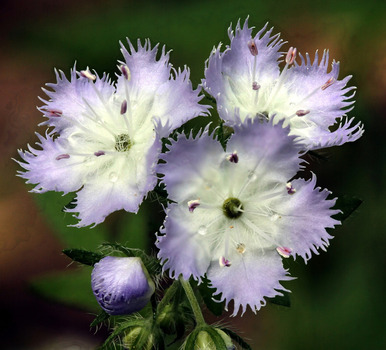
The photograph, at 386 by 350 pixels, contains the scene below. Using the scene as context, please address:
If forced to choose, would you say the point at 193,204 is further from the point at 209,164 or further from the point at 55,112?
the point at 55,112

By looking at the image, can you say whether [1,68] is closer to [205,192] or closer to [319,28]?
[319,28]

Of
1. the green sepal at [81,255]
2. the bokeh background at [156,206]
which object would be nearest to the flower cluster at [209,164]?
the green sepal at [81,255]

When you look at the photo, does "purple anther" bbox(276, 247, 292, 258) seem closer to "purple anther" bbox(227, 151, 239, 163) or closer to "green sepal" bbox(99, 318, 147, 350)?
"purple anther" bbox(227, 151, 239, 163)

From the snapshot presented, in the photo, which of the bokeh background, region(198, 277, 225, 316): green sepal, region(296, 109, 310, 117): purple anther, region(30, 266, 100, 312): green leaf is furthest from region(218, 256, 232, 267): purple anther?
region(30, 266, 100, 312): green leaf

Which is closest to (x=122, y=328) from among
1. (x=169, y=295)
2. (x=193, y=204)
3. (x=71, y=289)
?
(x=169, y=295)

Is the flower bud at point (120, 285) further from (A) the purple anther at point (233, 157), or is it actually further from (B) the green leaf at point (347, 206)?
(B) the green leaf at point (347, 206)
